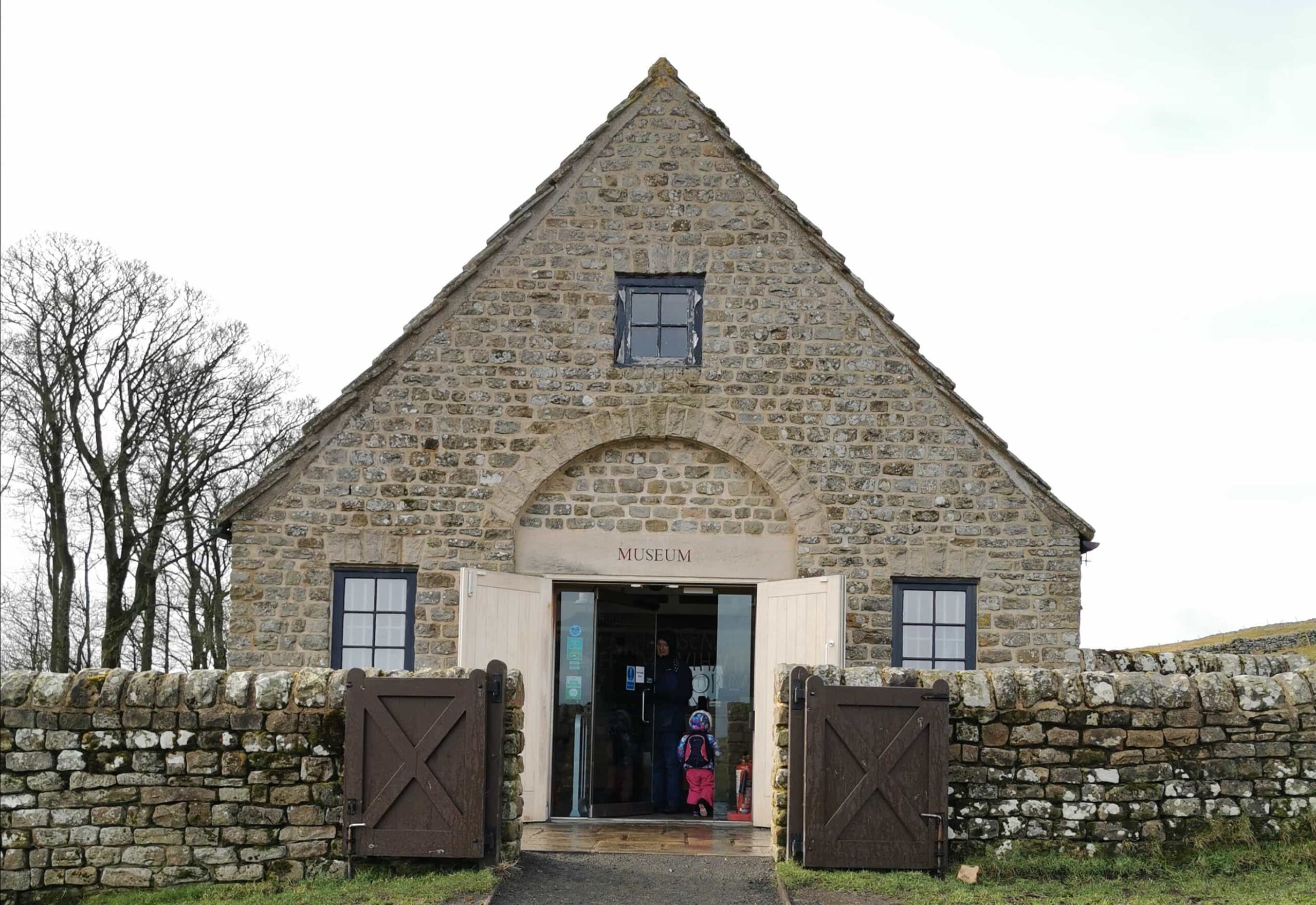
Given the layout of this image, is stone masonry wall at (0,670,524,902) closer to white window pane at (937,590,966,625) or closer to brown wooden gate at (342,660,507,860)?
brown wooden gate at (342,660,507,860)

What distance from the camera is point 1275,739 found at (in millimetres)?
12109

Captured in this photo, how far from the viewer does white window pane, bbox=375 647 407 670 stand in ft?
51.4

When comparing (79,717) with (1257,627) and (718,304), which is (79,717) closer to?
(718,304)

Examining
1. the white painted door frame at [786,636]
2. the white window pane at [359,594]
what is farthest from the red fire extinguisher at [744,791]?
the white window pane at [359,594]

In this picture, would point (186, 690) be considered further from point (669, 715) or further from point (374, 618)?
point (669, 715)

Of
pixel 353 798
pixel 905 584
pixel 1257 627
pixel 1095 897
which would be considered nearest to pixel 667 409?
pixel 905 584

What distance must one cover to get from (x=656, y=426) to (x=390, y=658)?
3.54 meters

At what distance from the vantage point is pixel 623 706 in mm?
16828

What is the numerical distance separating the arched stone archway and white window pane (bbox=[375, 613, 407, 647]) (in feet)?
4.71

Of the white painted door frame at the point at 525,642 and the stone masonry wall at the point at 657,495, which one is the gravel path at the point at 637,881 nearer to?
the white painted door frame at the point at 525,642

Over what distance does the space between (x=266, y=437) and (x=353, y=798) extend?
21.3 meters

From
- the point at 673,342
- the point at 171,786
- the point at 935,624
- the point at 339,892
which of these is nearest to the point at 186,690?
the point at 171,786

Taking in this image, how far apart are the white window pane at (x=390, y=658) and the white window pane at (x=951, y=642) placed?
5.33 m

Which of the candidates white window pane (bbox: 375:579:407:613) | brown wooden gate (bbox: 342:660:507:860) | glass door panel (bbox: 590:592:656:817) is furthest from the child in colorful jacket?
brown wooden gate (bbox: 342:660:507:860)
